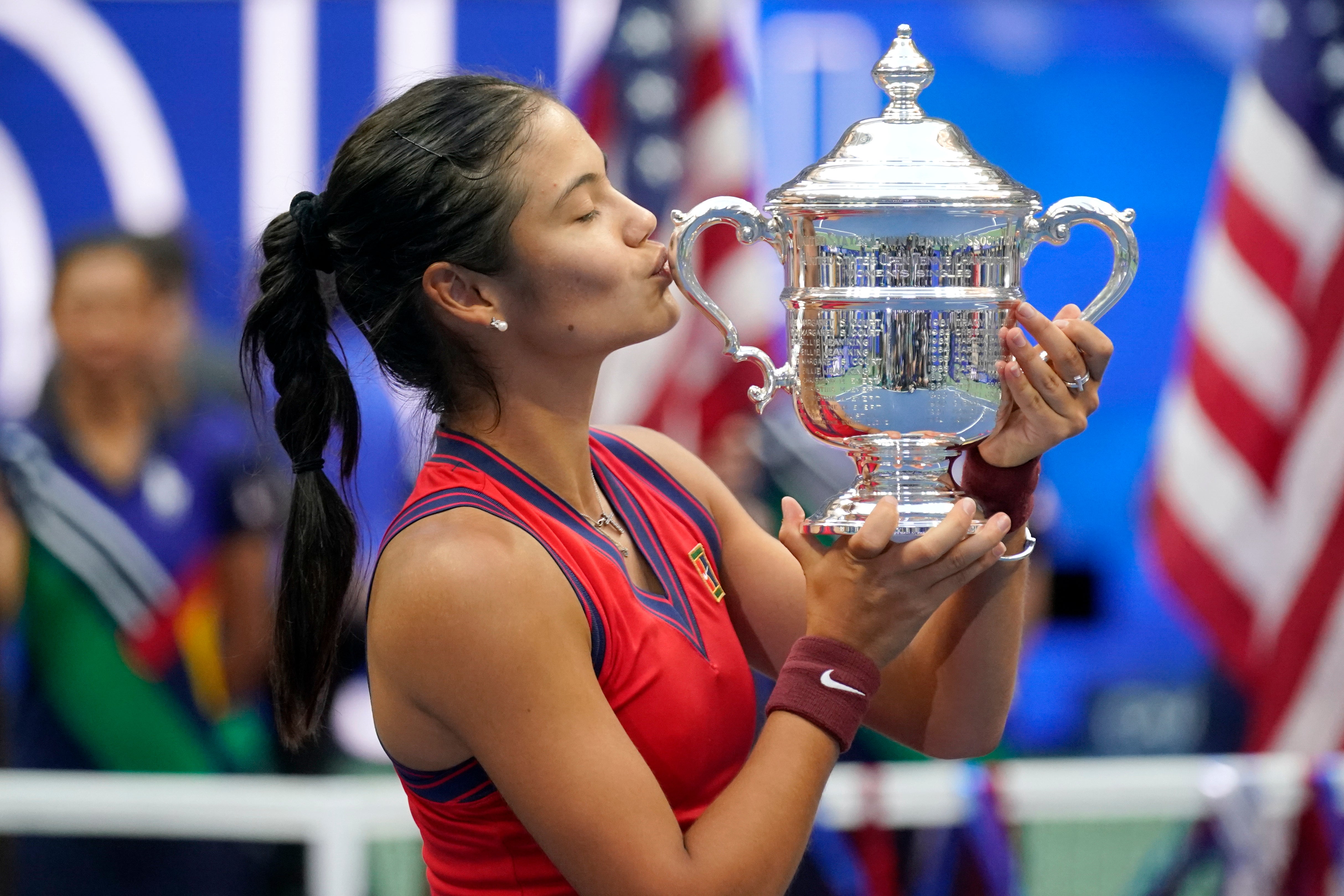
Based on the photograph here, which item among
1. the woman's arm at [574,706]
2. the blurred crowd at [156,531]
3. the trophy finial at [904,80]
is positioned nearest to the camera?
the woman's arm at [574,706]

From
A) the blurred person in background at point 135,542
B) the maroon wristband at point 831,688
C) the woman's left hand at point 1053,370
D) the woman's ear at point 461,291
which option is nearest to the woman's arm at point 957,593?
the woman's left hand at point 1053,370

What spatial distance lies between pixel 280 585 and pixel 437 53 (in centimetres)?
203

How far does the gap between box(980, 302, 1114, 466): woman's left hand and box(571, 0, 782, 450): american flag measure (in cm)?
187

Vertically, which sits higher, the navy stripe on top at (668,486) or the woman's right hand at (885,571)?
the woman's right hand at (885,571)

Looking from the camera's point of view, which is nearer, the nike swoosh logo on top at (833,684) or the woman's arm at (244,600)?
the nike swoosh logo on top at (833,684)

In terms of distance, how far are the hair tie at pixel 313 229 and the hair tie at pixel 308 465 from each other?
0.20m

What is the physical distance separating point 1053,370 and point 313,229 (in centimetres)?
75

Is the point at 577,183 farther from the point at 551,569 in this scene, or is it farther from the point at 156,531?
the point at 156,531

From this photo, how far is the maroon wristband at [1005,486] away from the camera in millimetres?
1385

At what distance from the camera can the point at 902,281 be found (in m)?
Result: 1.33

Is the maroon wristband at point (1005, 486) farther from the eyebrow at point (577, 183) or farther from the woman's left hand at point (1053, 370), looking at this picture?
the eyebrow at point (577, 183)

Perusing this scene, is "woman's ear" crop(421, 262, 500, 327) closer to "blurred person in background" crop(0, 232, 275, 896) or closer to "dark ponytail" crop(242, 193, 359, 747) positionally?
"dark ponytail" crop(242, 193, 359, 747)

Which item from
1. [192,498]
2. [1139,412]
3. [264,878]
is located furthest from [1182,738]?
[192,498]

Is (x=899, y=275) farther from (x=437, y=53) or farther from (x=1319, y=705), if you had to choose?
(x=1319, y=705)
